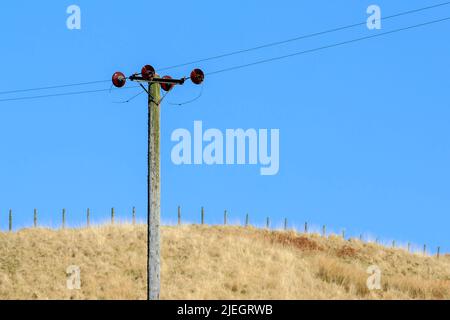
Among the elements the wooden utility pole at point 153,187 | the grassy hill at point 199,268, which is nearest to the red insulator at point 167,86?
the wooden utility pole at point 153,187

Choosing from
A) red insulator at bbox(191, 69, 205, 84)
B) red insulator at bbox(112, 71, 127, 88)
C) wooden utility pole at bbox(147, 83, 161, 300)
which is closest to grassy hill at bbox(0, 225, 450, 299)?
wooden utility pole at bbox(147, 83, 161, 300)

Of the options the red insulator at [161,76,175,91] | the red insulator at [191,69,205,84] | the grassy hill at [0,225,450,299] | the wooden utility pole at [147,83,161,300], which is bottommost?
the grassy hill at [0,225,450,299]

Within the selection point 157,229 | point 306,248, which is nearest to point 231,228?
point 306,248

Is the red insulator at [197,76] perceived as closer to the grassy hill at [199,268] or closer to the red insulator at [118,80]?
the red insulator at [118,80]

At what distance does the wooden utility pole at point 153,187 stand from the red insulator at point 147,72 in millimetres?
320

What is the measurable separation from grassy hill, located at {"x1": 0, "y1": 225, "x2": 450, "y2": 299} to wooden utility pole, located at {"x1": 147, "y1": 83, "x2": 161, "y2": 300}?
289 inches

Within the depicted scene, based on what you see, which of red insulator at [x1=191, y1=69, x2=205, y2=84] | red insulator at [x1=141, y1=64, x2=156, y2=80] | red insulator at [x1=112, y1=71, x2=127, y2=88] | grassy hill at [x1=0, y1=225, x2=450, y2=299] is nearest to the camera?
red insulator at [x1=112, y1=71, x2=127, y2=88]

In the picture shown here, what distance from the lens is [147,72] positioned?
25844mm

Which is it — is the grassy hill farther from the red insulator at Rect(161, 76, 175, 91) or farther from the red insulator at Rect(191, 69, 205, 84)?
the red insulator at Rect(191, 69, 205, 84)

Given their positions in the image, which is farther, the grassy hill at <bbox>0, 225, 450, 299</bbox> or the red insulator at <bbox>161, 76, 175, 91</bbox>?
the grassy hill at <bbox>0, 225, 450, 299</bbox>

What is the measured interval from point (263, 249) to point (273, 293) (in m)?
8.69

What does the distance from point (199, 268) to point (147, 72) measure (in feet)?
49.5

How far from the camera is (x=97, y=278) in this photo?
117ft

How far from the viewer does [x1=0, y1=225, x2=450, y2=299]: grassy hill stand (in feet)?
113
